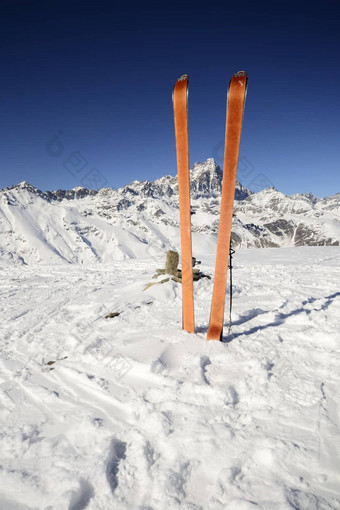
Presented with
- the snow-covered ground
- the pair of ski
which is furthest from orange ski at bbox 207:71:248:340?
the snow-covered ground

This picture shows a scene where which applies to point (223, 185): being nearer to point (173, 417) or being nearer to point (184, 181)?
point (184, 181)

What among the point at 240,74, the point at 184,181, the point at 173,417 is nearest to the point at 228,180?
the point at 184,181

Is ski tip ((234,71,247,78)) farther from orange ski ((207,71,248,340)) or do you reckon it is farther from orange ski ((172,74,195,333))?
orange ski ((172,74,195,333))

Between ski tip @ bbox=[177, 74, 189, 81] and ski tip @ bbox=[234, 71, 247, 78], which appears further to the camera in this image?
ski tip @ bbox=[177, 74, 189, 81]

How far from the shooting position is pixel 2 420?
3.18 meters

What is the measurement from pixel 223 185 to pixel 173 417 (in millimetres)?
3641

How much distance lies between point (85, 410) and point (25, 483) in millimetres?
994

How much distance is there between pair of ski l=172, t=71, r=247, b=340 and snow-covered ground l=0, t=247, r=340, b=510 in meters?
0.67

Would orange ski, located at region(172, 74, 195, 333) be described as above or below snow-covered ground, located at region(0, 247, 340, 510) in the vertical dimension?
above

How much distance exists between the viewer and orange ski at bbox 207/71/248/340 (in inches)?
167

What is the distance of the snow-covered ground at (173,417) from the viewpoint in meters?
2.25

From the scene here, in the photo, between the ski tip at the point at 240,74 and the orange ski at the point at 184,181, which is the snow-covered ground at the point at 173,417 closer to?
the orange ski at the point at 184,181

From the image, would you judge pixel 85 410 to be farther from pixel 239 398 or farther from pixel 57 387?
pixel 239 398

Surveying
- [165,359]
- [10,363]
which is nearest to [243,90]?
[165,359]
